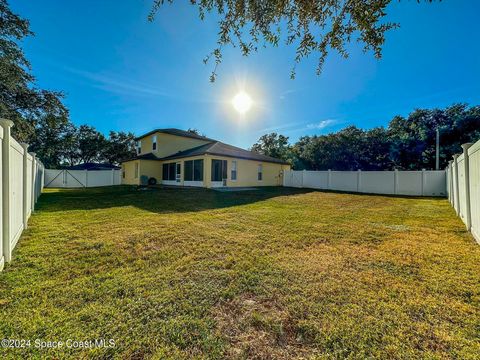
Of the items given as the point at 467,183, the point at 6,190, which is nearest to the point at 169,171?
the point at 6,190

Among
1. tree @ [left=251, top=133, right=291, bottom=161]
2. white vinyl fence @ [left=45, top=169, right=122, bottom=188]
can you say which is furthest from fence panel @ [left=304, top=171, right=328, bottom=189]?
white vinyl fence @ [left=45, top=169, right=122, bottom=188]

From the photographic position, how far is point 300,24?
3432 millimetres

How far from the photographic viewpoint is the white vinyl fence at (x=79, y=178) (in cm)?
1909

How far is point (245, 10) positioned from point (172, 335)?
169 inches

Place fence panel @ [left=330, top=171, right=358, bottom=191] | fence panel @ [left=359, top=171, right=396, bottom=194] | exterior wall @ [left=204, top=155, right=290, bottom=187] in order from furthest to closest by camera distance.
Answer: fence panel @ [left=330, top=171, right=358, bottom=191]
exterior wall @ [left=204, top=155, right=290, bottom=187]
fence panel @ [left=359, top=171, right=396, bottom=194]

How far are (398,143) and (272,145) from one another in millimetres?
19892

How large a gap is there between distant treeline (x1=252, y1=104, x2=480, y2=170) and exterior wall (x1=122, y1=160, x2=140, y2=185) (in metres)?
20.0

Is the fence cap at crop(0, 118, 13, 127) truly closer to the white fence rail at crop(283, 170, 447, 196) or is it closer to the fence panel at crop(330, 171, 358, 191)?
the white fence rail at crop(283, 170, 447, 196)

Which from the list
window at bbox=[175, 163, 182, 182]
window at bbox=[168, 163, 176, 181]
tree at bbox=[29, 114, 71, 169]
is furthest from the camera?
window at bbox=[168, 163, 176, 181]

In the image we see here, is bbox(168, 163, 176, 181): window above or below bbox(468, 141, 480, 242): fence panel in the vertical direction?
above

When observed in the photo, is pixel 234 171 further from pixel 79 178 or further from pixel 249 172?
pixel 79 178

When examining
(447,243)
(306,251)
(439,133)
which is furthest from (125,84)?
(439,133)

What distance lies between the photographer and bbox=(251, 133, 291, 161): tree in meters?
35.9

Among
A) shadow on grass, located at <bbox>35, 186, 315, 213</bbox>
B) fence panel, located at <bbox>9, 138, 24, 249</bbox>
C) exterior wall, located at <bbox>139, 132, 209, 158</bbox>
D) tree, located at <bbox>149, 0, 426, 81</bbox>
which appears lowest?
shadow on grass, located at <bbox>35, 186, 315, 213</bbox>
